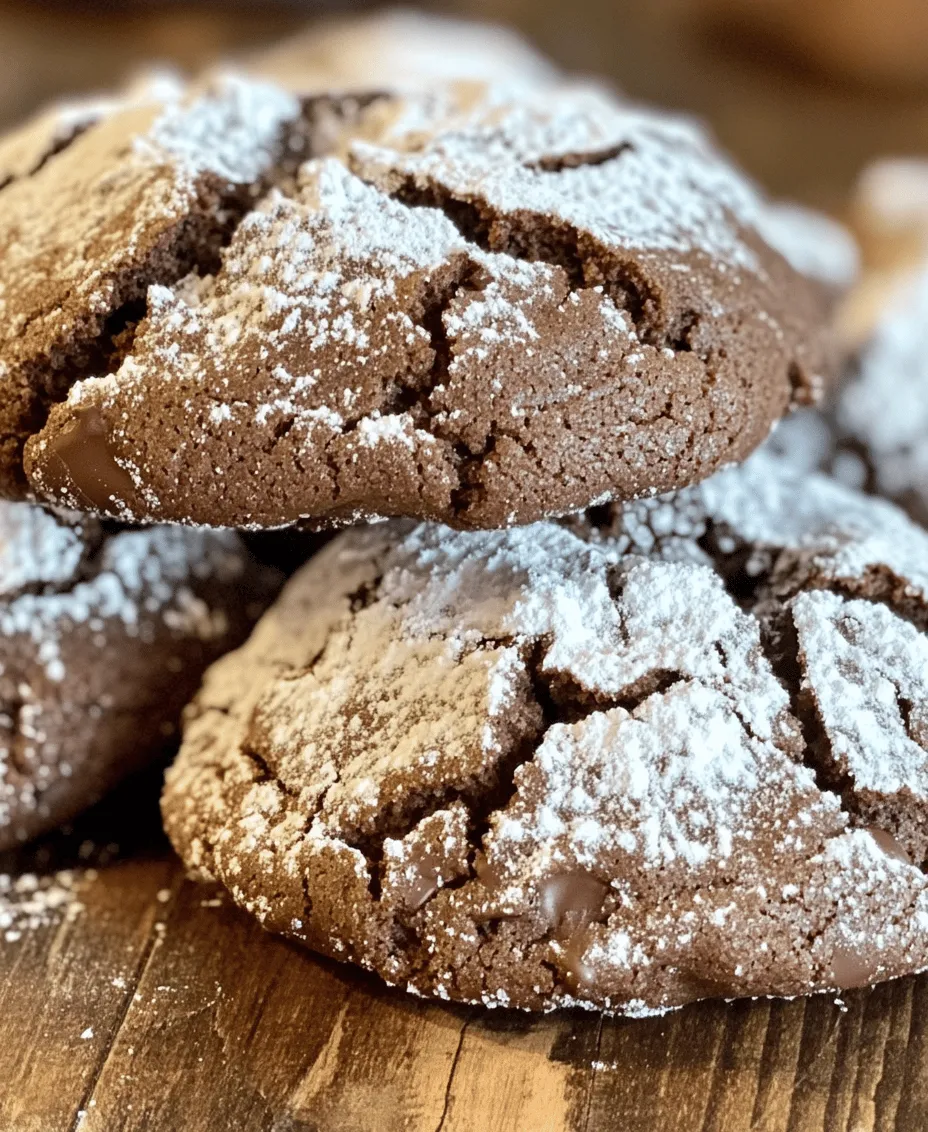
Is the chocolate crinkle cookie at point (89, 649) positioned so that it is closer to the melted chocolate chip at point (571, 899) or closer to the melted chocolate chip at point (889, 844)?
the melted chocolate chip at point (571, 899)

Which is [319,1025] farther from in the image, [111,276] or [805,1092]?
[111,276]

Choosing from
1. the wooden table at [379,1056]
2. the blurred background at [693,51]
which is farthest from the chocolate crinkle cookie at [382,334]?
the blurred background at [693,51]

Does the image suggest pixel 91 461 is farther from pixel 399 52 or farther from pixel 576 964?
pixel 399 52

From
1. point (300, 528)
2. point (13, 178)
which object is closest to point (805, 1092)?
point (300, 528)

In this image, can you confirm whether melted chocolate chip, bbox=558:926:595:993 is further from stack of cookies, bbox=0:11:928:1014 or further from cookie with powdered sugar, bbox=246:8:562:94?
cookie with powdered sugar, bbox=246:8:562:94

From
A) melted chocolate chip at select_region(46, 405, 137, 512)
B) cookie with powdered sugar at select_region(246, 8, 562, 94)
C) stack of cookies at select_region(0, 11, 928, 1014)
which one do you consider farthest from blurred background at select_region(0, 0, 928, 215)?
melted chocolate chip at select_region(46, 405, 137, 512)
